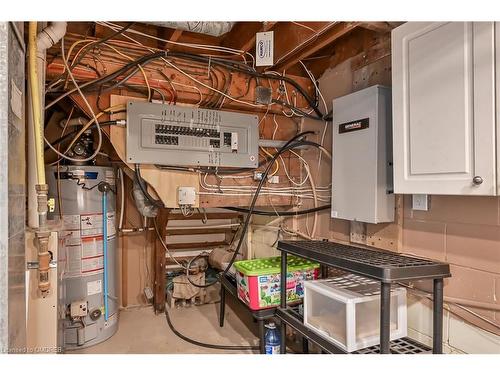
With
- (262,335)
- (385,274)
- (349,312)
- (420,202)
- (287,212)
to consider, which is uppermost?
(420,202)

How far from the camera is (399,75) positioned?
1373 millimetres

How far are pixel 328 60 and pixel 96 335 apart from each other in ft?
8.96

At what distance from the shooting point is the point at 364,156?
1710 millimetres

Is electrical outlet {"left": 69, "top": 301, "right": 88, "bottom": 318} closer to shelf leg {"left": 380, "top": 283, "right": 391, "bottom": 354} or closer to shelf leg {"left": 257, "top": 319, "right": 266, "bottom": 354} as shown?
shelf leg {"left": 257, "top": 319, "right": 266, "bottom": 354}

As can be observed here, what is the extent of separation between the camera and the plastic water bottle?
1915 mm

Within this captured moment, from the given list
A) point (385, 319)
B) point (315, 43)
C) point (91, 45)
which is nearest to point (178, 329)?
point (385, 319)

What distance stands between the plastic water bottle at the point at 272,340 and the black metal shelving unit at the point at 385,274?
30 cm

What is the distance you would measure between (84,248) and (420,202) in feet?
7.38

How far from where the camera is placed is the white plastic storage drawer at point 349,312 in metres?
1.36

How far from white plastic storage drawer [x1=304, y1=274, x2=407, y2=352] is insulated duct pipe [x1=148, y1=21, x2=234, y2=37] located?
1.61 metres

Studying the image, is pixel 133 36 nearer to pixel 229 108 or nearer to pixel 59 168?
pixel 229 108

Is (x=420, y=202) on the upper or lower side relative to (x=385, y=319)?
upper

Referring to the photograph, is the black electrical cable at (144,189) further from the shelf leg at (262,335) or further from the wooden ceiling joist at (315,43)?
the wooden ceiling joist at (315,43)

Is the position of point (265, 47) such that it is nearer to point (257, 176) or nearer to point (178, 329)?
point (257, 176)
